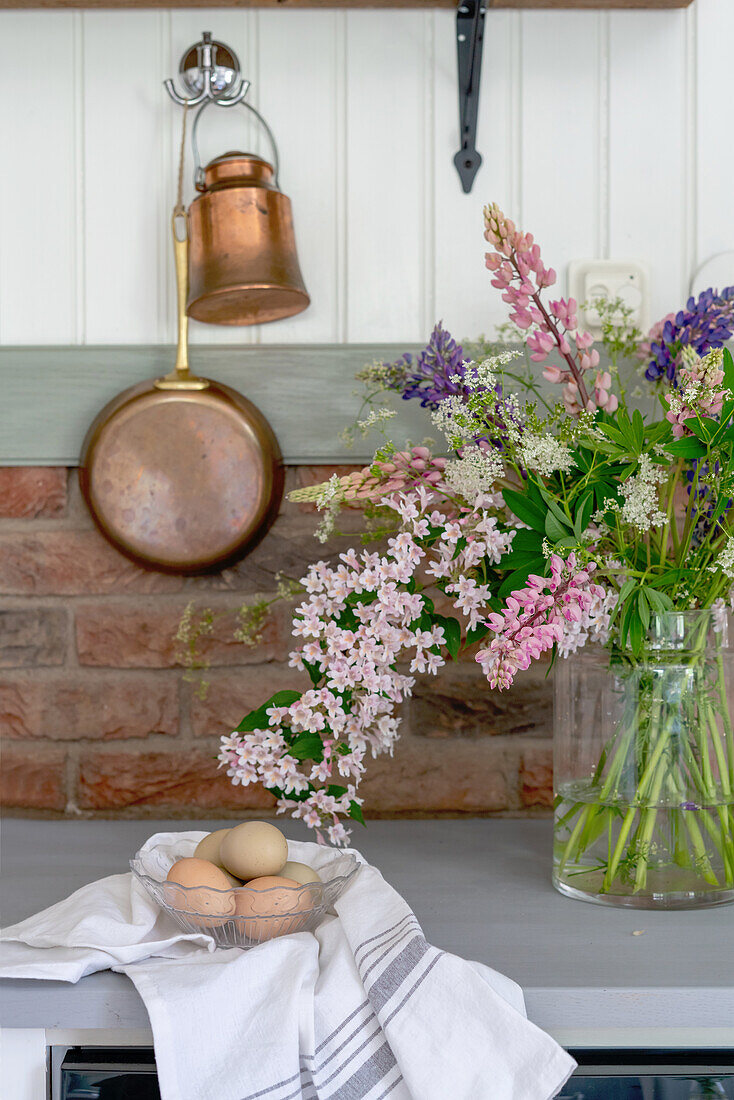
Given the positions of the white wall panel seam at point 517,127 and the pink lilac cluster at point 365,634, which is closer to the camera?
the pink lilac cluster at point 365,634

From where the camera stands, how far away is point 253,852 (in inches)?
32.8

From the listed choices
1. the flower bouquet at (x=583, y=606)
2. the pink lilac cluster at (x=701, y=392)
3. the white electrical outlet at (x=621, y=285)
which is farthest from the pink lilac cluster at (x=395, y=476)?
the white electrical outlet at (x=621, y=285)

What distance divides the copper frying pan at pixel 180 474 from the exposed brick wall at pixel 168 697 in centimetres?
6

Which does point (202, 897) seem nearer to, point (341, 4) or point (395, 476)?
point (395, 476)

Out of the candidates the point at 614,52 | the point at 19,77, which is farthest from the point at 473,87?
the point at 19,77

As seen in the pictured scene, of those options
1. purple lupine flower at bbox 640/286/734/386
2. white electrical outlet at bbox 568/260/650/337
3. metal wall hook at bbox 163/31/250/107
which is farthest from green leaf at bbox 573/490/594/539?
metal wall hook at bbox 163/31/250/107

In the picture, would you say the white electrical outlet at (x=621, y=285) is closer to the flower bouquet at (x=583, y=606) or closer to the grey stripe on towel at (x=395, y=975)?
the flower bouquet at (x=583, y=606)

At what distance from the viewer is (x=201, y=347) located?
127 cm

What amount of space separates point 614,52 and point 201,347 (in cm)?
68

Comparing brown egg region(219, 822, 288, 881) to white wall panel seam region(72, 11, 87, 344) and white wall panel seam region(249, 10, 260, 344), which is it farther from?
white wall panel seam region(249, 10, 260, 344)

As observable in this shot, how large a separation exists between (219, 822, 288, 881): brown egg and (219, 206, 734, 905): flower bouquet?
97 millimetres

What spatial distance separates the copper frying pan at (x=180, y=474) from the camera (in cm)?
122

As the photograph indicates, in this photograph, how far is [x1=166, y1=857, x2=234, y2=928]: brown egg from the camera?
783mm

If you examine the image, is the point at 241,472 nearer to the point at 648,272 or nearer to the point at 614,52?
the point at 648,272
